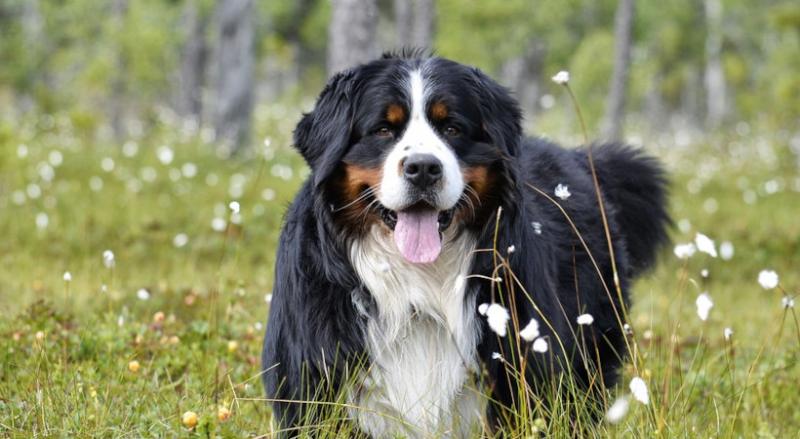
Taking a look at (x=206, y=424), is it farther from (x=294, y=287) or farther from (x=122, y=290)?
(x=122, y=290)

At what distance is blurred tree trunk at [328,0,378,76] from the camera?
8.39m

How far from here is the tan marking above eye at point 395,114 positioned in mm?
3189

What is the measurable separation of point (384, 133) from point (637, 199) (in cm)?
216

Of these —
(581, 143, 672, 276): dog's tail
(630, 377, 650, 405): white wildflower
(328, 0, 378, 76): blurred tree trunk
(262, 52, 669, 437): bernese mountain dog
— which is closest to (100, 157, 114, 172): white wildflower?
(328, 0, 378, 76): blurred tree trunk

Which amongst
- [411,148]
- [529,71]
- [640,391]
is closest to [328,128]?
[411,148]

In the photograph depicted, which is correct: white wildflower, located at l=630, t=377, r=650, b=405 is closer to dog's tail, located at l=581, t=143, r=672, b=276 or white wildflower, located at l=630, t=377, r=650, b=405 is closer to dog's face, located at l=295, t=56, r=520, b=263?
dog's face, located at l=295, t=56, r=520, b=263

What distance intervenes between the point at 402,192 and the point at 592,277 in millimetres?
1267

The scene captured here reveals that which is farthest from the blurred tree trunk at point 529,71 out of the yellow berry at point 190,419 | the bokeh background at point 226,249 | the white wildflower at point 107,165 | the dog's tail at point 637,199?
the yellow berry at point 190,419

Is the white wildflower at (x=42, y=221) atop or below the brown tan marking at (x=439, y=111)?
below

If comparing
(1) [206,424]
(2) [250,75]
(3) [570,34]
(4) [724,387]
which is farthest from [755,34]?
(1) [206,424]

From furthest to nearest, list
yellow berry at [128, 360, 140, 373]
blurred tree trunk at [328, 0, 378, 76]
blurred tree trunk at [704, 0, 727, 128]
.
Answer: blurred tree trunk at [704, 0, 727, 128] < blurred tree trunk at [328, 0, 378, 76] < yellow berry at [128, 360, 140, 373]

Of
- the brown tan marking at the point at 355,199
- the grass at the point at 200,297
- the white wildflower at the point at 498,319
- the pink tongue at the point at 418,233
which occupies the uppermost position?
the brown tan marking at the point at 355,199

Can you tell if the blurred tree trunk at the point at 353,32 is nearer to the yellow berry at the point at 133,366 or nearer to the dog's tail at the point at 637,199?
the dog's tail at the point at 637,199

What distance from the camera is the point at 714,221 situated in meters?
10.1
